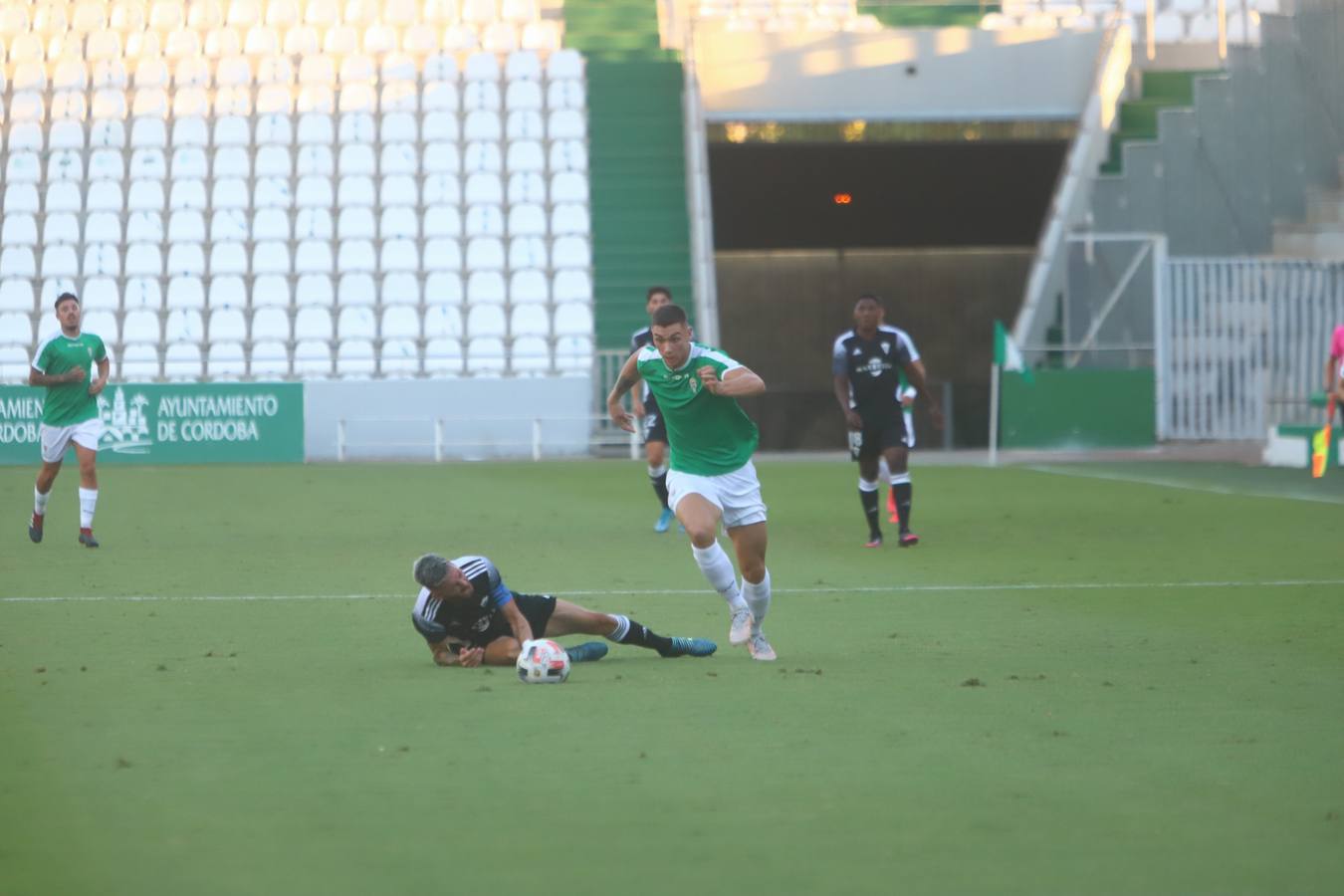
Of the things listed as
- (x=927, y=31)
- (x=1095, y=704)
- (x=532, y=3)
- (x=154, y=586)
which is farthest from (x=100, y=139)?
(x=1095, y=704)

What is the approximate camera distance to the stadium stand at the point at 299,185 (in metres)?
32.8

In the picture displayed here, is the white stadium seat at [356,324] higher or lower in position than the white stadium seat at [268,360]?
higher

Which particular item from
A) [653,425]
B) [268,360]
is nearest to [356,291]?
[268,360]

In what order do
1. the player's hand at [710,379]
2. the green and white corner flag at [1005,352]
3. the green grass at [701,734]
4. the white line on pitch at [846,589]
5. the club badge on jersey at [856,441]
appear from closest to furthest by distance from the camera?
the green grass at [701,734]
the player's hand at [710,379]
the white line on pitch at [846,589]
the club badge on jersey at [856,441]
the green and white corner flag at [1005,352]

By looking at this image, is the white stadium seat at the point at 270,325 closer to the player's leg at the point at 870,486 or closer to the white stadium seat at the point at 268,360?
the white stadium seat at the point at 268,360

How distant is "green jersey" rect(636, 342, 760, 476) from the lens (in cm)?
884

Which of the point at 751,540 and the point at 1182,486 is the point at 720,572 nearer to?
the point at 751,540

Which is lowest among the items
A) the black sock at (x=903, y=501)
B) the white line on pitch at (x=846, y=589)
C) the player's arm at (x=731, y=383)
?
the white line on pitch at (x=846, y=589)

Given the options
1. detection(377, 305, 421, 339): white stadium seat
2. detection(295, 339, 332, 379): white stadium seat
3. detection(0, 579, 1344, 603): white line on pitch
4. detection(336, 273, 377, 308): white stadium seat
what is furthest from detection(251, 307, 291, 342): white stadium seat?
detection(0, 579, 1344, 603): white line on pitch

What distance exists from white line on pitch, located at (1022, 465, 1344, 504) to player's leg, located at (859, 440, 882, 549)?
6.04 metres

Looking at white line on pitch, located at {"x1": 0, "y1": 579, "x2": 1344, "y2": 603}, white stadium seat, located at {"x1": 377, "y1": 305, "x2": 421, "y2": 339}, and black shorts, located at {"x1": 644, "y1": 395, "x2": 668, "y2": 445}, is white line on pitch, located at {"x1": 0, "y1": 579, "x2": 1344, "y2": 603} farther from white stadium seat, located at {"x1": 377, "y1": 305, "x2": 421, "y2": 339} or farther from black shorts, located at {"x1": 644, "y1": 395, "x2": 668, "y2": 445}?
white stadium seat, located at {"x1": 377, "y1": 305, "x2": 421, "y2": 339}

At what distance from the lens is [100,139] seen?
35.8 metres

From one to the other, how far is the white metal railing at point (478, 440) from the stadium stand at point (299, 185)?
1.57 m

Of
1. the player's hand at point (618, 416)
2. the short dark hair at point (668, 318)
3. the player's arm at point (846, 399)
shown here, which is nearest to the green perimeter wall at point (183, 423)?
the player's arm at point (846, 399)
